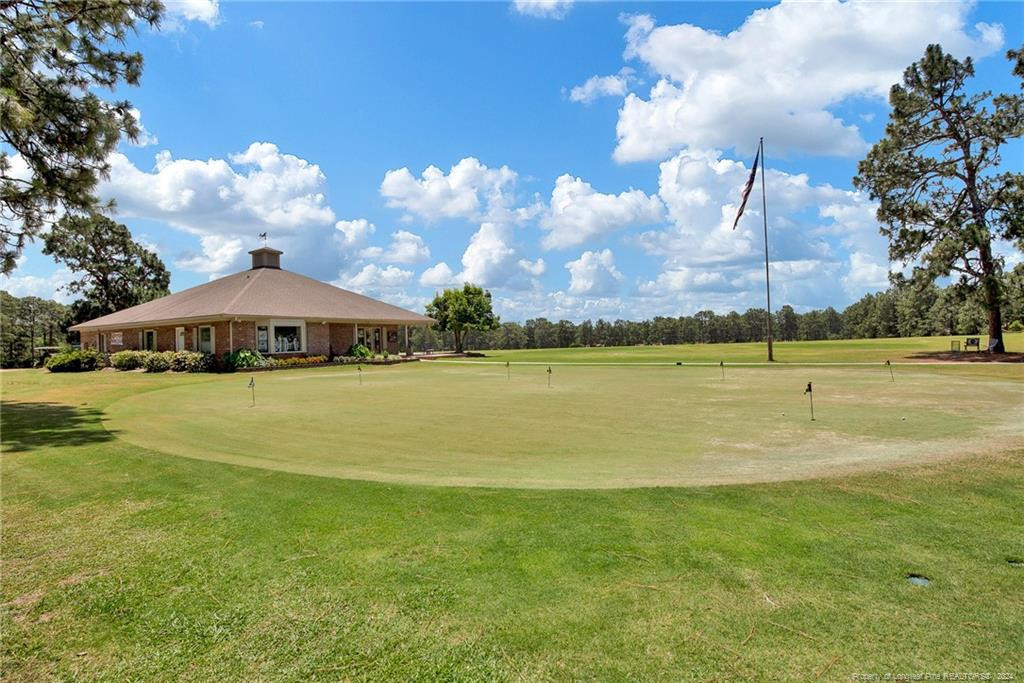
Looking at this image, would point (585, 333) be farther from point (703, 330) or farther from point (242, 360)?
point (242, 360)

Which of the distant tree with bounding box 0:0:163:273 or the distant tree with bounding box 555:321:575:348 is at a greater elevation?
the distant tree with bounding box 0:0:163:273

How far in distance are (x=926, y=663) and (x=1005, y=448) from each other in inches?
281

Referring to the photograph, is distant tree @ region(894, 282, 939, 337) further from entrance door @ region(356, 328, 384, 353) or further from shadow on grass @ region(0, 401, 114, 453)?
shadow on grass @ region(0, 401, 114, 453)

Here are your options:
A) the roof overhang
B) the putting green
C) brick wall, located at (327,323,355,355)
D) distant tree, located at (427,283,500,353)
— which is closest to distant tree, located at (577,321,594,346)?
distant tree, located at (427,283,500,353)

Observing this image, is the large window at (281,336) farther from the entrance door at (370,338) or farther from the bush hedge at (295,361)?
the entrance door at (370,338)

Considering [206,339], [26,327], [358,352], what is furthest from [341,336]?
[26,327]

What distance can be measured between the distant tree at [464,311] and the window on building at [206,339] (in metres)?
27.7

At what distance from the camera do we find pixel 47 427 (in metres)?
11.6

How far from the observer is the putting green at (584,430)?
24.9 feet

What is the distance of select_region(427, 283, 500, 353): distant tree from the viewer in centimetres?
6119

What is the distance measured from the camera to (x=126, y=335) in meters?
43.6

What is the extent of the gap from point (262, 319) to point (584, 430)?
100 feet

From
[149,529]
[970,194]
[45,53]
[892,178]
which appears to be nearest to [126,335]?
[45,53]

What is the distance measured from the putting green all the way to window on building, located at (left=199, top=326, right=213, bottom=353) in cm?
1889
